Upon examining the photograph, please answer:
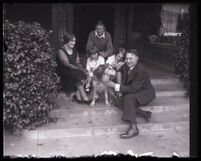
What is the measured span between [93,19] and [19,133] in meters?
5.79

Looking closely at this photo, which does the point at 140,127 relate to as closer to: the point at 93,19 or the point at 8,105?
the point at 8,105

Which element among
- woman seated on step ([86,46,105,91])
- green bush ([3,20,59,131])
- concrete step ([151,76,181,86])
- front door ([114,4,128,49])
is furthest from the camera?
front door ([114,4,128,49])

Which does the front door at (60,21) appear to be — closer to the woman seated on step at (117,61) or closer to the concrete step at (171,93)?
the woman seated on step at (117,61)

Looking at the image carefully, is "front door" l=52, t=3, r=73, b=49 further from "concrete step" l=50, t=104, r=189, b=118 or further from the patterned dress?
"concrete step" l=50, t=104, r=189, b=118

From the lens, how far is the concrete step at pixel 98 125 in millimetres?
6016

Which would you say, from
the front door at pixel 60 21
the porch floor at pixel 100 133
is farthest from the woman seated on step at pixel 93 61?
the front door at pixel 60 21

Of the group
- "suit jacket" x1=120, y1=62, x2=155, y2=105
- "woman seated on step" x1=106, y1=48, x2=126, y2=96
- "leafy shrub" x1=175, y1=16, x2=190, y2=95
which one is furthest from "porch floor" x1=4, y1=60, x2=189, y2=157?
"woman seated on step" x1=106, y1=48, x2=126, y2=96

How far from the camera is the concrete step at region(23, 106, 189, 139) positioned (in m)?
6.02

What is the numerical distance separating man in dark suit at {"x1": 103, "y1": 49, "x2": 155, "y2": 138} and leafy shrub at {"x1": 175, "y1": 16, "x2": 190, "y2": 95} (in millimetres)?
1645

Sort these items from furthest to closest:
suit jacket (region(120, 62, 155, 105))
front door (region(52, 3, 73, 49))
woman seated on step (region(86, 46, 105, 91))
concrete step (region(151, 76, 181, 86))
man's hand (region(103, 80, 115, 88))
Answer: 1. front door (region(52, 3, 73, 49))
2. concrete step (region(151, 76, 181, 86))
3. woman seated on step (region(86, 46, 105, 91))
4. man's hand (region(103, 80, 115, 88))
5. suit jacket (region(120, 62, 155, 105))

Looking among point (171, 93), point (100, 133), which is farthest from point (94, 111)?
point (171, 93)

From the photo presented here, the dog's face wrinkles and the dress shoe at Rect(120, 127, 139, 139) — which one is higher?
the dog's face wrinkles

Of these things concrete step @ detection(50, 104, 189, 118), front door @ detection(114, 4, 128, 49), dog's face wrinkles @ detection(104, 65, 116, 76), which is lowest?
concrete step @ detection(50, 104, 189, 118)

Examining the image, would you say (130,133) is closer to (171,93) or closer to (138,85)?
(138,85)
